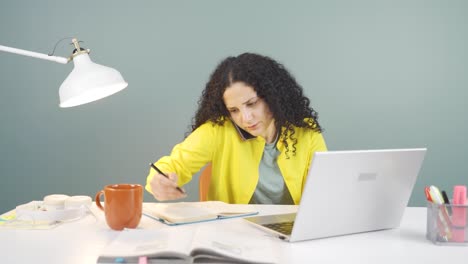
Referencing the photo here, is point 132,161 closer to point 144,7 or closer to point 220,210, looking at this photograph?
point 144,7

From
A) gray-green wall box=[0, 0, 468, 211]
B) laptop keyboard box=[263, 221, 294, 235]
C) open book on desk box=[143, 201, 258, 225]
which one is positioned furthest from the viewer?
gray-green wall box=[0, 0, 468, 211]

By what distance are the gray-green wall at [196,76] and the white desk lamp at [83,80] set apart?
1141mm

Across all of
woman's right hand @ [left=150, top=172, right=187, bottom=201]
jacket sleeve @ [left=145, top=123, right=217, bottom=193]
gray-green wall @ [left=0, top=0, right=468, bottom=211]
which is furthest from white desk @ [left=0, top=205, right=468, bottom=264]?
gray-green wall @ [left=0, top=0, right=468, bottom=211]

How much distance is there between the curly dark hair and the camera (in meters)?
1.85

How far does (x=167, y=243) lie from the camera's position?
3.30 ft

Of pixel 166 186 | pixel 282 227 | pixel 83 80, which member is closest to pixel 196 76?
pixel 166 186

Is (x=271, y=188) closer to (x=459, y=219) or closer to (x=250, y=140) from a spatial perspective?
(x=250, y=140)

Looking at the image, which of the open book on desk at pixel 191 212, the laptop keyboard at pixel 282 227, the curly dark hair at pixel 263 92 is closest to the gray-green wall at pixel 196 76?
the curly dark hair at pixel 263 92

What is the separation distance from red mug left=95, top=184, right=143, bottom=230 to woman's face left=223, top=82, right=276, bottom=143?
0.65 meters

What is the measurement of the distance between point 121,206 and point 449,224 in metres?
0.78

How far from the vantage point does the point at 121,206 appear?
Result: 121 cm

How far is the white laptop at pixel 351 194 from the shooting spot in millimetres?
1086

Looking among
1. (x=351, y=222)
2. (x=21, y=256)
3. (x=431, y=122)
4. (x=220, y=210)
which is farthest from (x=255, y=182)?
(x=431, y=122)

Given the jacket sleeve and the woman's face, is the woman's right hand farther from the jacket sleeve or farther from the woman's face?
the woman's face
